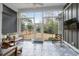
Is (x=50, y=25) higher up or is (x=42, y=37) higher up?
(x=50, y=25)

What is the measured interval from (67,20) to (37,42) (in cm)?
104

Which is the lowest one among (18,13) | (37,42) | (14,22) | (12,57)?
(12,57)

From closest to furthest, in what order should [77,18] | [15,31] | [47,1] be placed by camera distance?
1. [47,1]
2. [15,31]
3. [77,18]

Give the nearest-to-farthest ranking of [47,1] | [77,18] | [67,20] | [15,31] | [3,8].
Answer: [47,1], [3,8], [15,31], [67,20], [77,18]

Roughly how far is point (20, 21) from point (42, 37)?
0.70 meters

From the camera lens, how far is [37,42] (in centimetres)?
347

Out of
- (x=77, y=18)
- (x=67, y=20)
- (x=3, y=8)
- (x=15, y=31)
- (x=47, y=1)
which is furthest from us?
(x=77, y=18)

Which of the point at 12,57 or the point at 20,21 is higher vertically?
the point at 20,21

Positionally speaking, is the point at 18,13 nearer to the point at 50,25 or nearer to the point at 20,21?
the point at 20,21

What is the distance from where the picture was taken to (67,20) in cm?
363

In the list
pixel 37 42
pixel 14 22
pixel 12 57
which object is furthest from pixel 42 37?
pixel 12 57

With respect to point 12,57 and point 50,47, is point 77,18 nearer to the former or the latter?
point 50,47

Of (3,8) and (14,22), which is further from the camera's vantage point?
(14,22)

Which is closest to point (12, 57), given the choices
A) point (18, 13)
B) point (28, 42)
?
point (28, 42)
